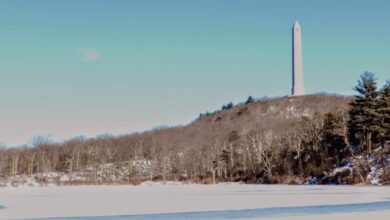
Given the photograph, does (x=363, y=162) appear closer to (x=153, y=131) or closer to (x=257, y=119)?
(x=257, y=119)

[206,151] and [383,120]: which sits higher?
[383,120]

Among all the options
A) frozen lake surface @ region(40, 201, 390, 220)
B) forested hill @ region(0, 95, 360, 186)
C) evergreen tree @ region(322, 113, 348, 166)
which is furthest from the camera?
forested hill @ region(0, 95, 360, 186)

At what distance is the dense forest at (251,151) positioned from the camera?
5350 centimetres

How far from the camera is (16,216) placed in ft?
59.3

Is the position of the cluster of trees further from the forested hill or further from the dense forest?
the forested hill

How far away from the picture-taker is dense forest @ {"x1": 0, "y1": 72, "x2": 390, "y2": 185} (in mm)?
53500

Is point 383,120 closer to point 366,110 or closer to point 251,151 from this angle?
point 366,110

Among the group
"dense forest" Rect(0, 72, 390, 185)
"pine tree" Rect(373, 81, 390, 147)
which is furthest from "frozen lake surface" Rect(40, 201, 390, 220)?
"pine tree" Rect(373, 81, 390, 147)

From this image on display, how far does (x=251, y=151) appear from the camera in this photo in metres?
84.8

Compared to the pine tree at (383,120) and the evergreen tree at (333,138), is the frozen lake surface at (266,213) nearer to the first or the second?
the pine tree at (383,120)

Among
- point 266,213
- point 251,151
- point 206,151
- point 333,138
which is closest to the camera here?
point 266,213

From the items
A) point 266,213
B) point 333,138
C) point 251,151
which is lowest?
point 266,213

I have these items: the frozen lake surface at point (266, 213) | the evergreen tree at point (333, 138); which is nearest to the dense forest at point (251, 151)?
the evergreen tree at point (333, 138)

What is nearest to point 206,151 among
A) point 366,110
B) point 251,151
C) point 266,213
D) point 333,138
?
point 251,151
